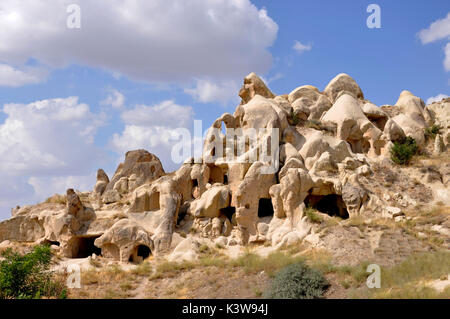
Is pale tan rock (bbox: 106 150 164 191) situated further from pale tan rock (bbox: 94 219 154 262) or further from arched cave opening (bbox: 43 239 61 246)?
pale tan rock (bbox: 94 219 154 262)

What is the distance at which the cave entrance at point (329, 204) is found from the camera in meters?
21.8

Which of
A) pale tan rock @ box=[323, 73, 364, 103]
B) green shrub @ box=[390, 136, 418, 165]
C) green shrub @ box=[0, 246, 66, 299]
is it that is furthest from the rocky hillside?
green shrub @ box=[0, 246, 66, 299]

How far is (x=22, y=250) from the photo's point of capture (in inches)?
869

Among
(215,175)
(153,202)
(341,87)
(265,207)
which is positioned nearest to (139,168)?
(153,202)

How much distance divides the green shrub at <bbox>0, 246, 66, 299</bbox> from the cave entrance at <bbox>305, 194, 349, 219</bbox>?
37.3 ft

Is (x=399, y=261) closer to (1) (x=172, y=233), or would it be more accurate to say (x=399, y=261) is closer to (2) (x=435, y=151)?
(1) (x=172, y=233)

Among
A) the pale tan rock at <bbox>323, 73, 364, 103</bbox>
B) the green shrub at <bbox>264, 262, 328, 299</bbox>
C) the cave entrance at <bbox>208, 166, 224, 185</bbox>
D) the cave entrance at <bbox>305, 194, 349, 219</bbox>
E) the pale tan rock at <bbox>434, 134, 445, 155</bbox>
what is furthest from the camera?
the pale tan rock at <bbox>323, 73, 364, 103</bbox>

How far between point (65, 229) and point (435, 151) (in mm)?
19767

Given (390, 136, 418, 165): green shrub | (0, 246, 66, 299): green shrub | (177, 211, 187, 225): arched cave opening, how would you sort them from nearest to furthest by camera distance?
(0, 246, 66, 299): green shrub → (177, 211, 187, 225): arched cave opening → (390, 136, 418, 165): green shrub

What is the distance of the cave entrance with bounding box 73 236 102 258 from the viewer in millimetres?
22703

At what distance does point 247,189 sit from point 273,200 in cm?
128

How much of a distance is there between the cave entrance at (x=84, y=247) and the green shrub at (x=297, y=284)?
1183 cm
